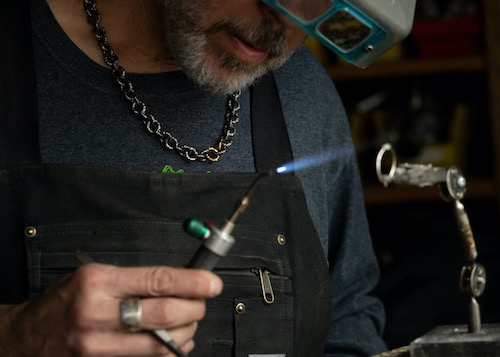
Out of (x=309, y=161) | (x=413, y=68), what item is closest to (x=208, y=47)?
(x=309, y=161)

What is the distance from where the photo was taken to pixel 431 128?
2719 mm

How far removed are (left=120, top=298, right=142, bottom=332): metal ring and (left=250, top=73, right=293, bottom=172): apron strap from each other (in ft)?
1.81

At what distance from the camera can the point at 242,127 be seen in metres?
1.38

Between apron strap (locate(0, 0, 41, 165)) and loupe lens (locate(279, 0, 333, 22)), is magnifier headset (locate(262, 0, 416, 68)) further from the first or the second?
apron strap (locate(0, 0, 41, 165))

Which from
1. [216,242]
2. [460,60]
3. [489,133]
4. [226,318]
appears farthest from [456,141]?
[216,242]

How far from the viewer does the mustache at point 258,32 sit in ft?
3.77

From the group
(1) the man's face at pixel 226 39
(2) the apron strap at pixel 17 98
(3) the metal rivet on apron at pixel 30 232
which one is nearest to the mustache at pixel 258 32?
(1) the man's face at pixel 226 39

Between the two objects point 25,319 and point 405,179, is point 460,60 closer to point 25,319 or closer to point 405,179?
point 405,179

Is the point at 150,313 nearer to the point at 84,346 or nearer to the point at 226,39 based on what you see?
the point at 84,346

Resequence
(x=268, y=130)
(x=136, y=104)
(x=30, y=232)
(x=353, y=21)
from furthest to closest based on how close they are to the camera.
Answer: (x=268, y=130) < (x=136, y=104) < (x=30, y=232) < (x=353, y=21)

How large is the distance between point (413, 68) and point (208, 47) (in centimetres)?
158

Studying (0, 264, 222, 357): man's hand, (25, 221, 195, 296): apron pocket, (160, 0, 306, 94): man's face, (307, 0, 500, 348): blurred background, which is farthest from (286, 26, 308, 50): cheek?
(307, 0, 500, 348): blurred background

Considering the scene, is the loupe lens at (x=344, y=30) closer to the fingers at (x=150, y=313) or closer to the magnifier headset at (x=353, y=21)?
the magnifier headset at (x=353, y=21)

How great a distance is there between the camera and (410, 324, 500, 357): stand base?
3.13ft
